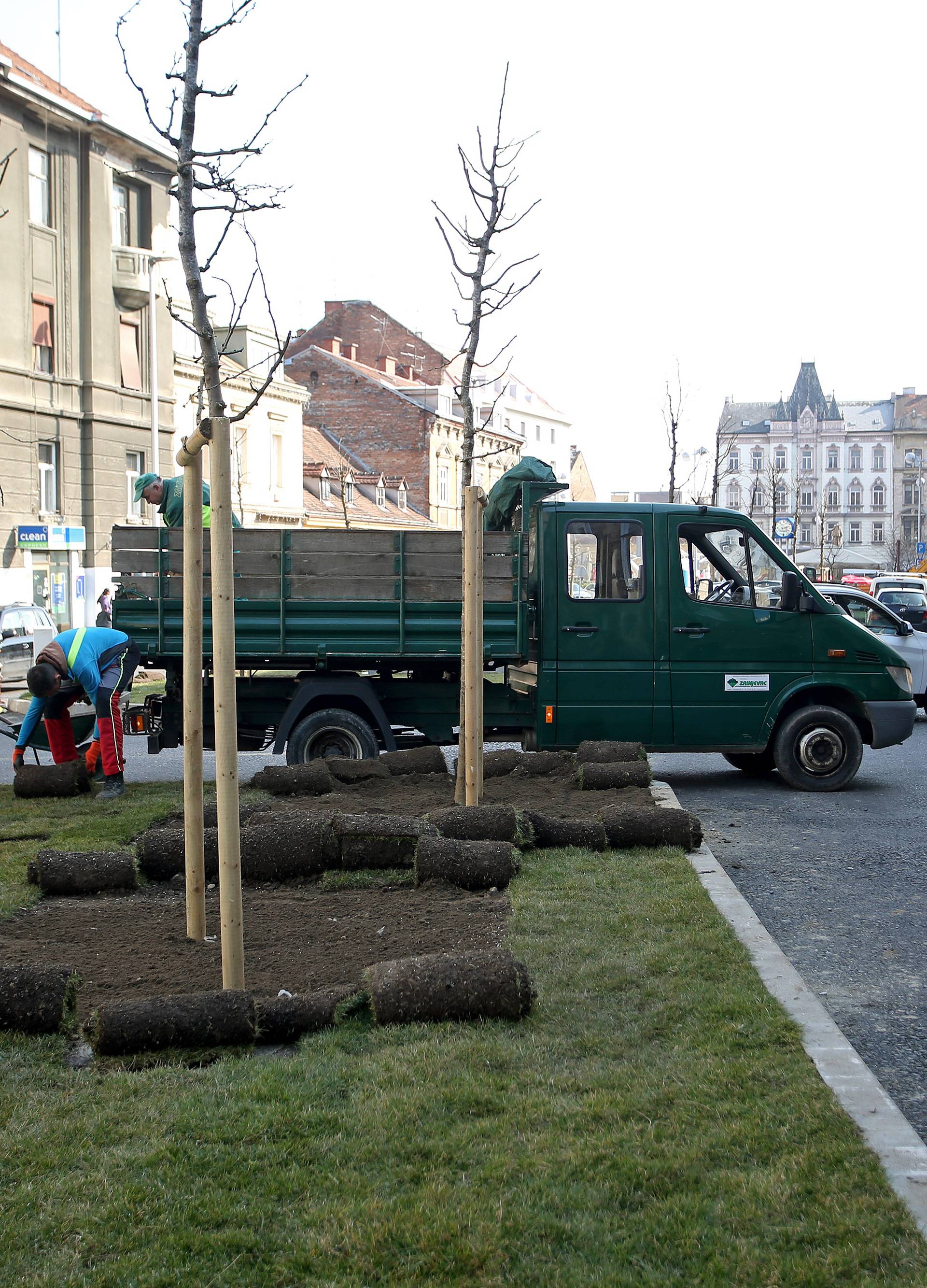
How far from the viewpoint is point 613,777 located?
9.08 meters

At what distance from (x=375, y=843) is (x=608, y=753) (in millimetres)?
3099

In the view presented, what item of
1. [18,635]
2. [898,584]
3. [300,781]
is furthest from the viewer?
[898,584]

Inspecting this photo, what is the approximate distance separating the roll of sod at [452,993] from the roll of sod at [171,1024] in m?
0.48

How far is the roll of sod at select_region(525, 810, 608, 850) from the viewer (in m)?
7.46

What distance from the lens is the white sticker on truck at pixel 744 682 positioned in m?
10.6

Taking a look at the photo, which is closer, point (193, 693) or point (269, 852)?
point (193, 693)

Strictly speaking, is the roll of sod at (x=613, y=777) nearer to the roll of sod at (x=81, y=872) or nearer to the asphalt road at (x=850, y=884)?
the asphalt road at (x=850, y=884)

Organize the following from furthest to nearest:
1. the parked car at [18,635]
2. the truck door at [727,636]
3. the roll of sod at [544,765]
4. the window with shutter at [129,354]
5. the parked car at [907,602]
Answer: the window with shutter at [129,354], the parked car at [907,602], the parked car at [18,635], the truck door at [727,636], the roll of sod at [544,765]

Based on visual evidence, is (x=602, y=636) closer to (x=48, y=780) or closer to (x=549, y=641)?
(x=549, y=641)

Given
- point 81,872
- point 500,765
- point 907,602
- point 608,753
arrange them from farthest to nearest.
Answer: point 907,602
point 500,765
point 608,753
point 81,872

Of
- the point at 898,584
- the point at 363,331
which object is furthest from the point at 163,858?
the point at 363,331

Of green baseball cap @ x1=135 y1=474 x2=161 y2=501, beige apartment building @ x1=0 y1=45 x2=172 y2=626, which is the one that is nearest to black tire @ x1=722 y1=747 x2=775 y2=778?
green baseball cap @ x1=135 y1=474 x2=161 y2=501

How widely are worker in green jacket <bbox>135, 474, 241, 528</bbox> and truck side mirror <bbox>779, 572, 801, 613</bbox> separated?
15.3ft

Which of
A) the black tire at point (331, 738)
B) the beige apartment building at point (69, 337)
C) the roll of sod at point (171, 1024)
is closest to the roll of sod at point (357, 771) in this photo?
the black tire at point (331, 738)
